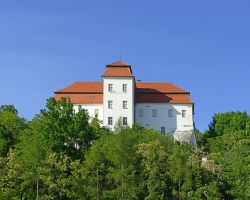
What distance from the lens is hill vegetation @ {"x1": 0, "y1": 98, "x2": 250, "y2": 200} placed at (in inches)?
2152

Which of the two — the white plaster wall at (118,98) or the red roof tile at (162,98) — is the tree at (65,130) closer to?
the white plaster wall at (118,98)

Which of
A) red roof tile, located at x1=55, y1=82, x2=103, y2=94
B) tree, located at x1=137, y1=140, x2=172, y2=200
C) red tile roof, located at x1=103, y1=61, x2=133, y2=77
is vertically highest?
red tile roof, located at x1=103, y1=61, x2=133, y2=77

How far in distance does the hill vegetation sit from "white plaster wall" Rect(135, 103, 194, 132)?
76.1 feet

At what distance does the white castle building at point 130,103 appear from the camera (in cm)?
8506

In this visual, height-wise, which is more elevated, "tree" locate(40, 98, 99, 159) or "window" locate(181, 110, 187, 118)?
"window" locate(181, 110, 187, 118)

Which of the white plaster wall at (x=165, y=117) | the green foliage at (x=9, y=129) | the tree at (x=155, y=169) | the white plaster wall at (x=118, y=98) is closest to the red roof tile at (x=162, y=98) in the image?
the white plaster wall at (x=165, y=117)

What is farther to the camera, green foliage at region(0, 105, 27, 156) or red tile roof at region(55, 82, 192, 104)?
red tile roof at region(55, 82, 192, 104)

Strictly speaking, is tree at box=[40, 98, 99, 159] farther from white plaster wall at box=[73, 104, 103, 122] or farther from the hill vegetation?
white plaster wall at box=[73, 104, 103, 122]

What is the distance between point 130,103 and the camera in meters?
85.4

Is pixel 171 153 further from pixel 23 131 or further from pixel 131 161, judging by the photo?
pixel 23 131

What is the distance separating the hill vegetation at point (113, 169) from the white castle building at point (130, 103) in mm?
21624

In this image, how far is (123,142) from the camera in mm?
57250

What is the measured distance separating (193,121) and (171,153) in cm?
2889

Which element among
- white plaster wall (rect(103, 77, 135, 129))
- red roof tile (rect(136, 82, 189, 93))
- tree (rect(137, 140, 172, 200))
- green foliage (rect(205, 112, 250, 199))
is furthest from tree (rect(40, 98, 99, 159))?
red roof tile (rect(136, 82, 189, 93))
